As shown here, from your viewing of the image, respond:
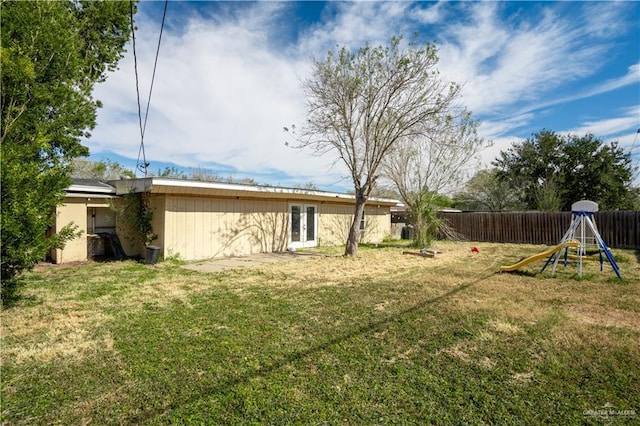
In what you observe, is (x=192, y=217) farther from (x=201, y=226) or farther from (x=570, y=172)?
(x=570, y=172)

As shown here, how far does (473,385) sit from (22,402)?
343 cm

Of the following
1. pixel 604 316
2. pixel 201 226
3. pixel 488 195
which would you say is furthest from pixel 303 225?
pixel 488 195

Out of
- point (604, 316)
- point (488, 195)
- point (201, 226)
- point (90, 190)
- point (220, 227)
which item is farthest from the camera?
point (488, 195)

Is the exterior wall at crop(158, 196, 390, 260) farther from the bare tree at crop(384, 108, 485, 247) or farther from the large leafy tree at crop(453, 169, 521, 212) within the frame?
the large leafy tree at crop(453, 169, 521, 212)

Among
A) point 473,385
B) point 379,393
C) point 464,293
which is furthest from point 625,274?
point 379,393

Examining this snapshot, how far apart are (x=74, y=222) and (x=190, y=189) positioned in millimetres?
3093

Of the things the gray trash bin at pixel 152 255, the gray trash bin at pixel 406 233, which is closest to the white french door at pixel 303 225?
the gray trash bin at pixel 152 255

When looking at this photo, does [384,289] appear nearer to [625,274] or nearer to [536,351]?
[536,351]

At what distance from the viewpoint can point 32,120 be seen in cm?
480

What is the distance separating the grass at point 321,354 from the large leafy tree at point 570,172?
1905 centimetres

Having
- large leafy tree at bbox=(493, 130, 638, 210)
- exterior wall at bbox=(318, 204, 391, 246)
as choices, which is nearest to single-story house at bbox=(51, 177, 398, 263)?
exterior wall at bbox=(318, 204, 391, 246)

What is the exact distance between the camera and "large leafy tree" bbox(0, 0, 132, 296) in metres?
4.12

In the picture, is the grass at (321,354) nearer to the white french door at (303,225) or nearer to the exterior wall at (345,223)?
the white french door at (303,225)

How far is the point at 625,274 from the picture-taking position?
23.1 feet
